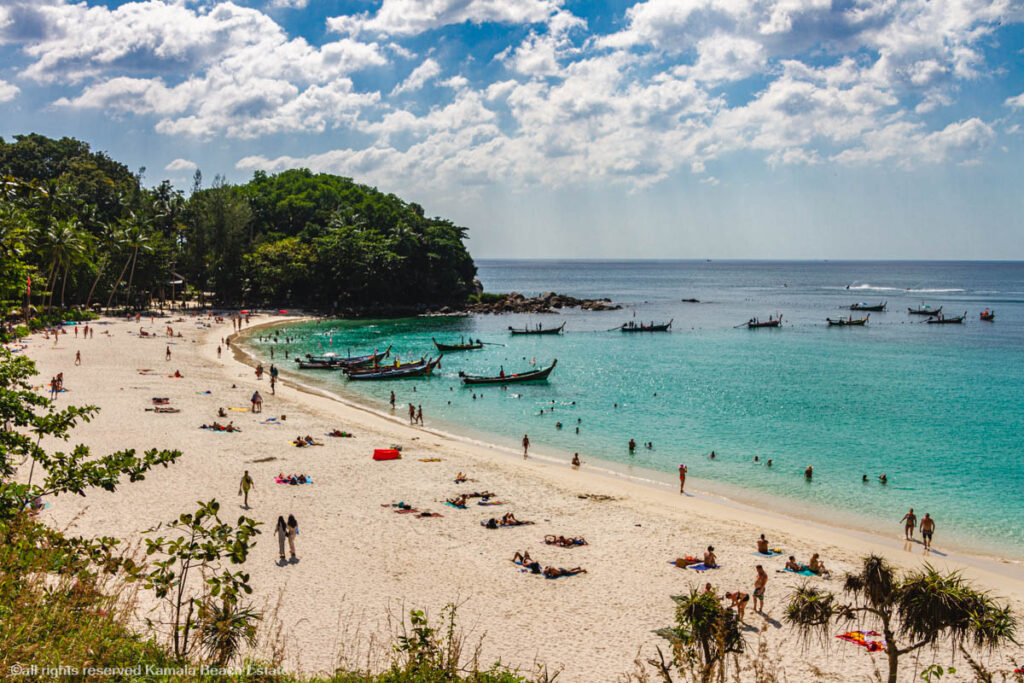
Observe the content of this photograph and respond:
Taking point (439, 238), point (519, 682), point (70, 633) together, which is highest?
point (439, 238)

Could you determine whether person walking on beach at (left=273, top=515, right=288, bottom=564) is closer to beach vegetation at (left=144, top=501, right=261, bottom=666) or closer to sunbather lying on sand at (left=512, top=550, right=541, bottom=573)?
sunbather lying on sand at (left=512, top=550, right=541, bottom=573)

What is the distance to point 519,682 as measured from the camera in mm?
7734

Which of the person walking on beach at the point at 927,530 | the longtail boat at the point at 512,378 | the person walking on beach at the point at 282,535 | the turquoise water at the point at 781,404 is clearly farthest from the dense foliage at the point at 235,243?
the person walking on beach at the point at 927,530

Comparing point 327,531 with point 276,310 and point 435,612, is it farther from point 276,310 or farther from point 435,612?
point 276,310

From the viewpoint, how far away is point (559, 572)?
17.0 metres

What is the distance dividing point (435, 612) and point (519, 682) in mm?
7183

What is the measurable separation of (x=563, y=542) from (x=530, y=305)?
3469 inches

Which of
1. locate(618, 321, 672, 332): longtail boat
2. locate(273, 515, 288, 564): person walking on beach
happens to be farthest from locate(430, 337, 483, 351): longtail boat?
locate(273, 515, 288, 564): person walking on beach

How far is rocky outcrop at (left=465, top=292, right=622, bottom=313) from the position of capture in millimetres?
103125

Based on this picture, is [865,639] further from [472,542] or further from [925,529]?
[472,542]

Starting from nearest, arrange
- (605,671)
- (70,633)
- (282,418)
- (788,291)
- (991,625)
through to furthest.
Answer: (70,633) < (991,625) < (605,671) < (282,418) < (788,291)

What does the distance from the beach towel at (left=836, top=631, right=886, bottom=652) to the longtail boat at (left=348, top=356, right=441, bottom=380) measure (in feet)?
132

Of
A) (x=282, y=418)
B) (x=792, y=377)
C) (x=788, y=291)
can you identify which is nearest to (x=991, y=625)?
(x=282, y=418)

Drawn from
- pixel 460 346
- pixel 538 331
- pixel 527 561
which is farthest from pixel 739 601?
pixel 538 331
